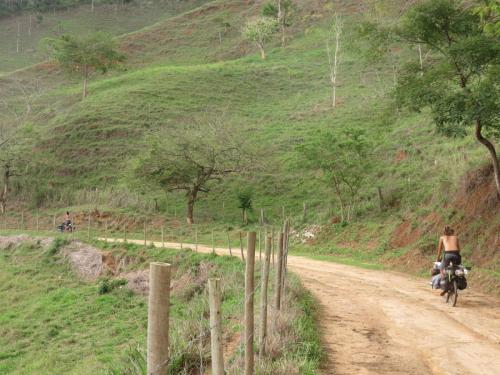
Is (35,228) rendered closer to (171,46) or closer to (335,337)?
(335,337)

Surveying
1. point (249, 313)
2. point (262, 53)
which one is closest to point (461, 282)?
point (249, 313)

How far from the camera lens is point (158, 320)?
3547 millimetres

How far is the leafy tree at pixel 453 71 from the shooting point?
1511 cm

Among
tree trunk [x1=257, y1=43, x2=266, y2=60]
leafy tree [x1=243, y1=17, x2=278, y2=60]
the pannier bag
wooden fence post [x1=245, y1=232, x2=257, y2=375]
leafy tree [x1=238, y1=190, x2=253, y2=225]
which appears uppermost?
leafy tree [x1=243, y1=17, x2=278, y2=60]

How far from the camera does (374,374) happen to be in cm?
732

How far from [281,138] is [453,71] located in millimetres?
30398

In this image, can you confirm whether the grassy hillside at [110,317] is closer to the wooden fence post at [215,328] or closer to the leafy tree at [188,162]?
the wooden fence post at [215,328]

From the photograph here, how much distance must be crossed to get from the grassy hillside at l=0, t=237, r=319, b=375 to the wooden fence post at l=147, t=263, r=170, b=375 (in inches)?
134

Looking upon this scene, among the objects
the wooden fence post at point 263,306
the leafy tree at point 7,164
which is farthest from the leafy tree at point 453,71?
the leafy tree at point 7,164

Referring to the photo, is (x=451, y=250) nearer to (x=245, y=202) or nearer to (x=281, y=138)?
(x=245, y=202)

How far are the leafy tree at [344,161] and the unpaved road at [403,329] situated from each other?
42.5ft

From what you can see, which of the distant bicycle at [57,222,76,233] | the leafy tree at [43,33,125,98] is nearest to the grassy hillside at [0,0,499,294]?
the leafy tree at [43,33,125,98]

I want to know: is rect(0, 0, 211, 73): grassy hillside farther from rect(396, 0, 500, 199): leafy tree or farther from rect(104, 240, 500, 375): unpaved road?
rect(104, 240, 500, 375): unpaved road

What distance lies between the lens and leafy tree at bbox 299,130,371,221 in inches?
1125
